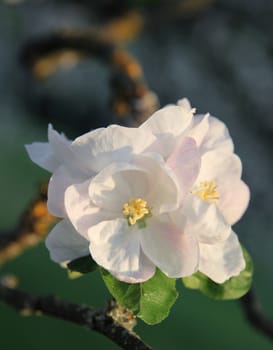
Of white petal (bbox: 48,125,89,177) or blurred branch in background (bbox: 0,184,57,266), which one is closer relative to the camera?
white petal (bbox: 48,125,89,177)

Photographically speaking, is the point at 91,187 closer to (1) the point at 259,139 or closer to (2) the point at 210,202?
(2) the point at 210,202

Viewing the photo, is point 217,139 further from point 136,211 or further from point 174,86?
point 174,86

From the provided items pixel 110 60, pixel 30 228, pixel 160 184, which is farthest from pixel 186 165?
pixel 110 60

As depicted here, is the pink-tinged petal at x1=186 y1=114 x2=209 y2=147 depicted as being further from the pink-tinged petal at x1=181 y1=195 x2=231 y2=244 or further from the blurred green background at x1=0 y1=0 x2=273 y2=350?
the blurred green background at x1=0 y1=0 x2=273 y2=350

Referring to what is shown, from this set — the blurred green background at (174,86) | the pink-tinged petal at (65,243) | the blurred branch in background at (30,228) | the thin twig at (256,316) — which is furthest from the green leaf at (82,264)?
the blurred green background at (174,86)

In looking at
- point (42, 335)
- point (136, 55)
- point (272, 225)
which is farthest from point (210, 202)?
point (136, 55)

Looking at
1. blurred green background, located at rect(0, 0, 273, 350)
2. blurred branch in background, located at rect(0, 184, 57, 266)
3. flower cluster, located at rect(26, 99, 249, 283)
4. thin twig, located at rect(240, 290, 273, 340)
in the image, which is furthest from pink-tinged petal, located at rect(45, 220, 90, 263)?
blurred green background, located at rect(0, 0, 273, 350)

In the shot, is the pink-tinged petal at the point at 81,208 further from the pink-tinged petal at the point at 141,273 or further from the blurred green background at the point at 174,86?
the blurred green background at the point at 174,86
